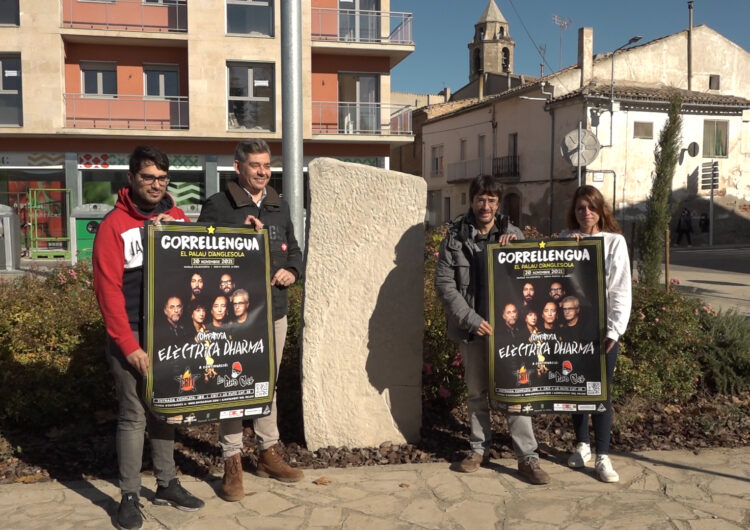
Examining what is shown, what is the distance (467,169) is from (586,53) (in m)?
9.63

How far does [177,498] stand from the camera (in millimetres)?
3924

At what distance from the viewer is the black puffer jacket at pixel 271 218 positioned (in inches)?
163

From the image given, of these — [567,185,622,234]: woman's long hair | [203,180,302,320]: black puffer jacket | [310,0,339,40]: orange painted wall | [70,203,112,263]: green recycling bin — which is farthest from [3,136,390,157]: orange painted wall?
[567,185,622,234]: woman's long hair

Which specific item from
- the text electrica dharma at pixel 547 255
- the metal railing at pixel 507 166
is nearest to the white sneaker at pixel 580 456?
the text electrica dharma at pixel 547 255

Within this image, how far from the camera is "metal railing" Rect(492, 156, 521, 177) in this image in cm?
3625

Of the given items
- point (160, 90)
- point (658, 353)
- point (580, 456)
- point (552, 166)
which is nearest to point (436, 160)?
point (552, 166)

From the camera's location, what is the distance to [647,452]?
4.88 m

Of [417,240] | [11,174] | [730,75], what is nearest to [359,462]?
[417,240]

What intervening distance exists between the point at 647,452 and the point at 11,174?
2439cm

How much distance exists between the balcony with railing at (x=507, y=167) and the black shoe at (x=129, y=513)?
112 ft

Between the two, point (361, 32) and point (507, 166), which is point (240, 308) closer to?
point (361, 32)

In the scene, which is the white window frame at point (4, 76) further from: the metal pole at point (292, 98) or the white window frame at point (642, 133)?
the white window frame at point (642, 133)

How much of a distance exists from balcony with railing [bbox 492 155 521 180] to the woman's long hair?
32.4 m

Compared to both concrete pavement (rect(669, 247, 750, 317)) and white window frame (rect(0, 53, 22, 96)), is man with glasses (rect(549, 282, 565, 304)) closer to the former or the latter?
concrete pavement (rect(669, 247, 750, 317))
